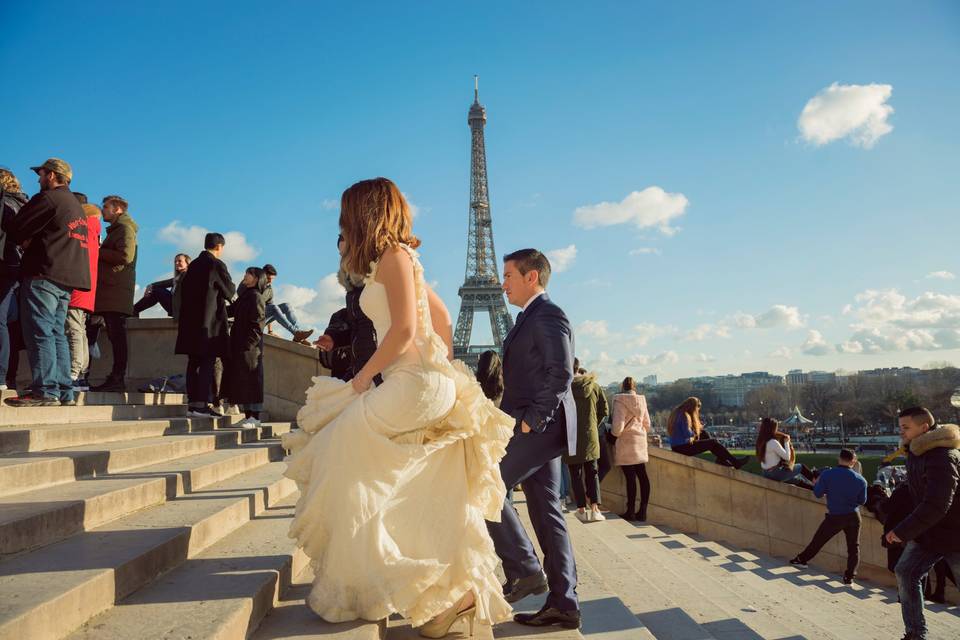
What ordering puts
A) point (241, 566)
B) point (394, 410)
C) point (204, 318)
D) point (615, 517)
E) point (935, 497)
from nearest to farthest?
point (394, 410) < point (241, 566) < point (935, 497) < point (204, 318) < point (615, 517)

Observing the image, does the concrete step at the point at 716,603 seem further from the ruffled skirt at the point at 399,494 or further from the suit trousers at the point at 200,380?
the suit trousers at the point at 200,380

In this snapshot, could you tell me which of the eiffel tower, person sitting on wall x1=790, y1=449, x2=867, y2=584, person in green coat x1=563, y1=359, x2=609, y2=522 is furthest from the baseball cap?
the eiffel tower

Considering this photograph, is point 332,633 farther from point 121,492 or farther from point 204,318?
point 204,318

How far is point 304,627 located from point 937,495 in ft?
15.1

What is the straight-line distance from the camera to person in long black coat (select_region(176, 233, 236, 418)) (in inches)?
286

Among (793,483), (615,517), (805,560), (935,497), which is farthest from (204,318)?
(793,483)

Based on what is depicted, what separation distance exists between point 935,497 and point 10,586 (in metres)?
5.53

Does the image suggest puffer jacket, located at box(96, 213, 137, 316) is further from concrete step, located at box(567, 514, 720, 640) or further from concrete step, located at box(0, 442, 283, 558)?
concrete step, located at box(567, 514, 720, 640)

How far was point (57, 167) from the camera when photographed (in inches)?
219

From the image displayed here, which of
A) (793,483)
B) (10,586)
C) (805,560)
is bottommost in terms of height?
(805,560)

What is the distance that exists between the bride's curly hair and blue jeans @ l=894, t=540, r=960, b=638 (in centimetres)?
466

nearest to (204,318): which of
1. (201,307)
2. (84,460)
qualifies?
(201,307)

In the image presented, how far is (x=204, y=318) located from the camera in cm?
725

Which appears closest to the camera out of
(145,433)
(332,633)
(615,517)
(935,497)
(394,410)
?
(332,633)
